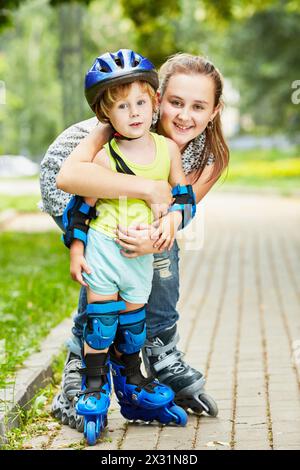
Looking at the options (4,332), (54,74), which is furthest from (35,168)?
(4,332)

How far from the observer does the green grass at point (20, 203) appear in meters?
18.5

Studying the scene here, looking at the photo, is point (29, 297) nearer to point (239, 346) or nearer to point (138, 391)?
point (239, 346)

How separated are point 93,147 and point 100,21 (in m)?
40.5

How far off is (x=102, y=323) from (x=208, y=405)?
31.6 inches

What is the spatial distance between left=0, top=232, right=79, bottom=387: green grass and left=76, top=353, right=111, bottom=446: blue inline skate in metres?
0.77

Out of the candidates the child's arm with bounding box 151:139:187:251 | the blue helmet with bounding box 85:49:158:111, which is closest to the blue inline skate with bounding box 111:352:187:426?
the child's arm with bounding box 151:139:187:251

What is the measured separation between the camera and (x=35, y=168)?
1577 inches

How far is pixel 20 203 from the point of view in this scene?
19.6m

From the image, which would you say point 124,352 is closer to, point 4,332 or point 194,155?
point 194,155

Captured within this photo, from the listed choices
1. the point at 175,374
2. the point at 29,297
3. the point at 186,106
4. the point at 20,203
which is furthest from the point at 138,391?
the point at 20,203

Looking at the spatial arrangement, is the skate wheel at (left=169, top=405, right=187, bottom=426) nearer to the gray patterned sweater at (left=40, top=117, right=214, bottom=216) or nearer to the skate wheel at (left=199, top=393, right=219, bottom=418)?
the skate wheel at (left=199, top=393, right=219, bottom=418)

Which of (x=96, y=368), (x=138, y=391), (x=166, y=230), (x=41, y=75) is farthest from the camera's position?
(x=41, y=75)

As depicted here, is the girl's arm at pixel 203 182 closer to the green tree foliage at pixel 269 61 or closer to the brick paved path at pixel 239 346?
the brick paved path at pixel 239 346

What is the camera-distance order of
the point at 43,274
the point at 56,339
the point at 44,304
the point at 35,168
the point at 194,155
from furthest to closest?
the point at 35,168, the point at 43,274, the point at 44,304, the point at 56,339, the point at 194,155
